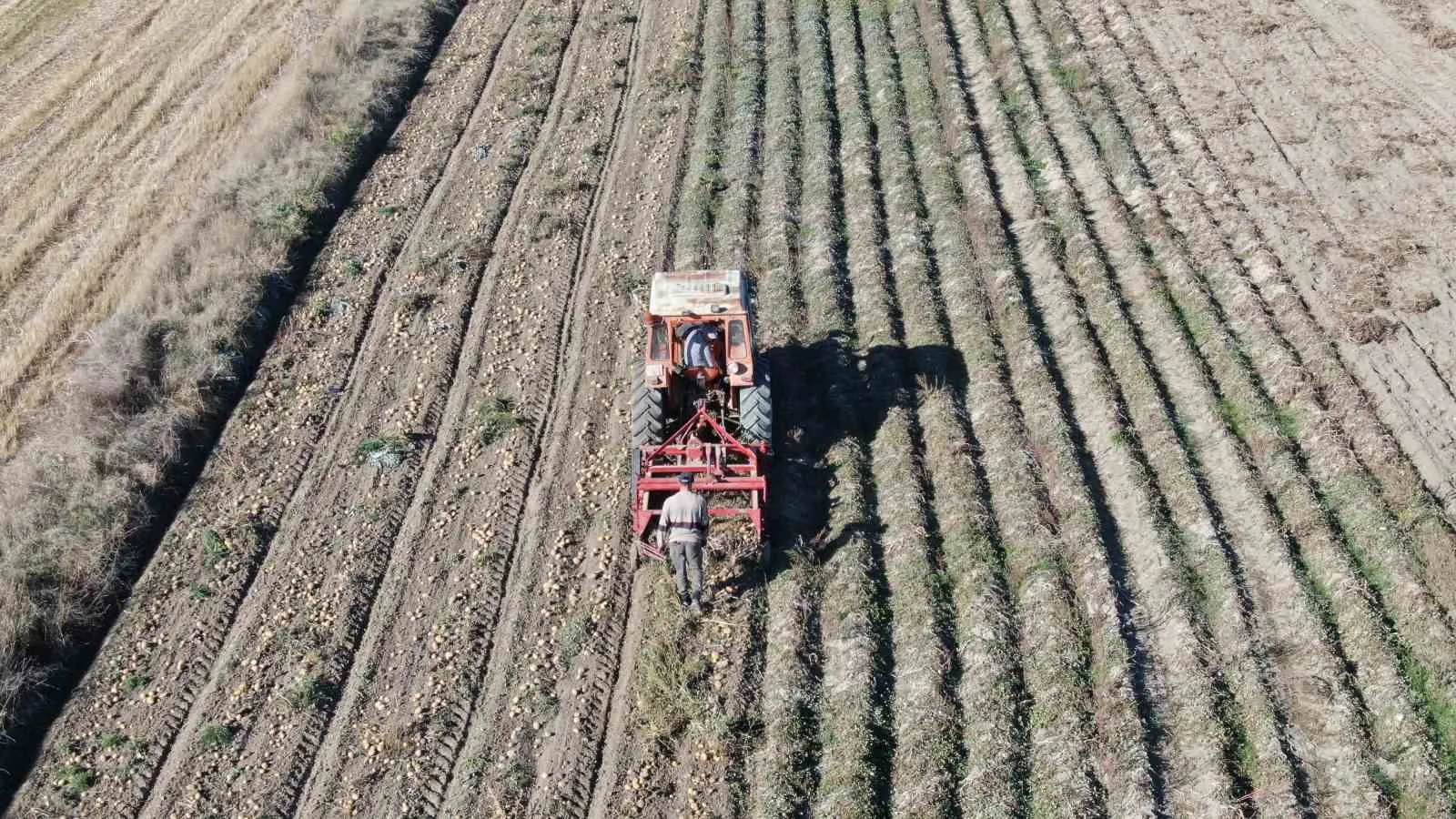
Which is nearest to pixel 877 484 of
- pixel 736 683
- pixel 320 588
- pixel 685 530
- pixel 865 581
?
pixel 865 581

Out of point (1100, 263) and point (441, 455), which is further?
point (1100, 263)

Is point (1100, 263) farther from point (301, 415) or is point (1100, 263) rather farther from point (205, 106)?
point (205, 106)

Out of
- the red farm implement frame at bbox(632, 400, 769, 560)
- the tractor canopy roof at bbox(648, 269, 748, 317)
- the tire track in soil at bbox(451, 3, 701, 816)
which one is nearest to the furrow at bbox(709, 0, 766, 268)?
the tire track in soil at bbox(451, 3, 701, 816)

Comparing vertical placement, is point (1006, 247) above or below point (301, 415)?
below

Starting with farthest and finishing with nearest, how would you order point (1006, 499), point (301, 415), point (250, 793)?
1. point (301, 415)
2. point (1006, 499)
3. point (250, 793)

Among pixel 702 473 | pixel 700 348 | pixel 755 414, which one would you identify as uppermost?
pixel 700 348

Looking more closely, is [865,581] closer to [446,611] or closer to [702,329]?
[702,329]

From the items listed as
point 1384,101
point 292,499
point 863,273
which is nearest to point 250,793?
point 292,499
